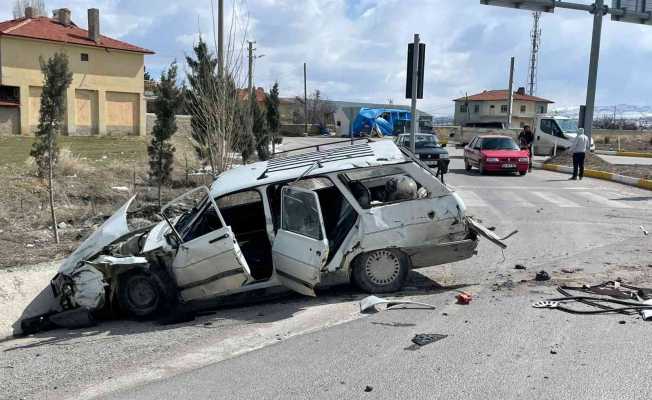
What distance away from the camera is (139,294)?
21.6 feet

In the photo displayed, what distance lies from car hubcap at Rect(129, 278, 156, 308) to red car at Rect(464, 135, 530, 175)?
17.7 metres

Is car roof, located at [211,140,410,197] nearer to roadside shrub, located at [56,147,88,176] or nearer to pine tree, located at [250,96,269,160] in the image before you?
roadside shrub, located at [56,147,88,176]

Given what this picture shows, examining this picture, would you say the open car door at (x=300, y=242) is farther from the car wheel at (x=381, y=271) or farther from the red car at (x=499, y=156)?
the red car at (x=499, y=156)

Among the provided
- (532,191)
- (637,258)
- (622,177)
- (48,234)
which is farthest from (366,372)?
(622,177)

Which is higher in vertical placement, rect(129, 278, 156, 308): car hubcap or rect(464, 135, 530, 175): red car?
rect(464, 135, 530, 175): red car

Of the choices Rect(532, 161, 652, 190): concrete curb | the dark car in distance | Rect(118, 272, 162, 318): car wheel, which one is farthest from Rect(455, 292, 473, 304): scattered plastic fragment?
the dark car in distance

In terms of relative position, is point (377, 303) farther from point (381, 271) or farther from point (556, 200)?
point (556, 200)

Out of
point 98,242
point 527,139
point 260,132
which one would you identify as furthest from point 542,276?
point 260,132

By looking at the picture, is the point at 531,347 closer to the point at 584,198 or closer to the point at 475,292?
the point at 475,292

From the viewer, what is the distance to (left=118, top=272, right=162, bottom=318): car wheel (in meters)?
6.53

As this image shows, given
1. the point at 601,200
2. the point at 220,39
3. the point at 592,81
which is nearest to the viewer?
the point at 601,200

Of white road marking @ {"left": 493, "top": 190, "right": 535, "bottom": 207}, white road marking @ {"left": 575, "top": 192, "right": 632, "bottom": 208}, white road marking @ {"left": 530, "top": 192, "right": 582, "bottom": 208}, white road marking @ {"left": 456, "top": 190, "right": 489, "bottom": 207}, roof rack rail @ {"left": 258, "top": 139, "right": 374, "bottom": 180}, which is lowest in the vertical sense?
white road marking @ {"left": 456, "top": 190, "right": 489, "bottom": 207}

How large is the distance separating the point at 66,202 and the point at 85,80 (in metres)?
35.0

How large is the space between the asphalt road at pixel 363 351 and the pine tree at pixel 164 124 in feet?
26.6
